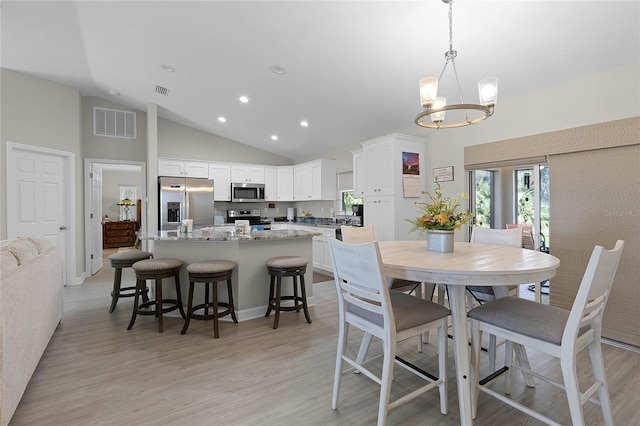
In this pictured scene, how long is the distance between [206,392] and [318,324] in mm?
1333

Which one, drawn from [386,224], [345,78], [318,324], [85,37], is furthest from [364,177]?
[85,37]

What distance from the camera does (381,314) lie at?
5.32 feet

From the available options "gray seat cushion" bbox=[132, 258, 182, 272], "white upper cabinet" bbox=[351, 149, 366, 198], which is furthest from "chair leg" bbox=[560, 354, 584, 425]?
"white upper cabinet" bbox=[351, 149, 366, 198]

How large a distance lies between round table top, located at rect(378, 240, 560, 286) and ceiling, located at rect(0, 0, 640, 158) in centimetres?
181

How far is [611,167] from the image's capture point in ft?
9.00

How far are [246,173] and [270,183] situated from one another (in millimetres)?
575

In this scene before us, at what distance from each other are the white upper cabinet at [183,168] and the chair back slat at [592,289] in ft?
20.1

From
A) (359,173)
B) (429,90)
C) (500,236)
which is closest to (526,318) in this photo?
(500,236)

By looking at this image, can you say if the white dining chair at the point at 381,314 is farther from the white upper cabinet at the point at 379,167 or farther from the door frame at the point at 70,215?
the door frame at the point at 70,215

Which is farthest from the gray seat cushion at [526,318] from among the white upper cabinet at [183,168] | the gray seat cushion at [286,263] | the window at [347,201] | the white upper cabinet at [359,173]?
the white upper cabinet at [183,168]

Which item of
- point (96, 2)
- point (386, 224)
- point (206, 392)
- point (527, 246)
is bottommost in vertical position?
point (206, 392)

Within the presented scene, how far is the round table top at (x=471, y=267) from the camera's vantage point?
1499mm

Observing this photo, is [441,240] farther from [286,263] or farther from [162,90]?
[162,90]

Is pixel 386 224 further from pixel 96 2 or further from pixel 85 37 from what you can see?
pixel 85 37
